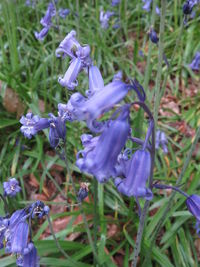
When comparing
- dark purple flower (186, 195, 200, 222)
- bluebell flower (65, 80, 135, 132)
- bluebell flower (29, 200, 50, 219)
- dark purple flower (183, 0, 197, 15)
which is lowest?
dark purple flower (186, 195, 200, 222)

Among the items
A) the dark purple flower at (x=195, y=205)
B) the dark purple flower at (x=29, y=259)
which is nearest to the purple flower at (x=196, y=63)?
the dark purple flower at (x=195, y=205)

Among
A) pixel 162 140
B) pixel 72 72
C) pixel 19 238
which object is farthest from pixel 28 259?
pixel 162 140

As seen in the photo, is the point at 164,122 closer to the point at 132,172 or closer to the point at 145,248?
the point at 145,248

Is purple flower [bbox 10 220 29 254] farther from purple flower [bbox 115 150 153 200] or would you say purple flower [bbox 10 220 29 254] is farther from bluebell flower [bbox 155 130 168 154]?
bluebell flower [bbox 155 130 168 154]

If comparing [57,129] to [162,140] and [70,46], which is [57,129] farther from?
[162,140]

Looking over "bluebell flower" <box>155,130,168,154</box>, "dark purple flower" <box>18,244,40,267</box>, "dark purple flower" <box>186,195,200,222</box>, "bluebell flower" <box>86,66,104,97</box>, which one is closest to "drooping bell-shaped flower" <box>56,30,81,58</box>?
"bluebell flower" <box>86,66,104,97</box>

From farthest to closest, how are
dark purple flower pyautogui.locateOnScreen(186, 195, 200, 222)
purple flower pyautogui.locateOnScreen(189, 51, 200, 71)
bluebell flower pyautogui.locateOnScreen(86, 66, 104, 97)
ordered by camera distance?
1. purple flower pyautogui.locateOnScreen(189, 51, 200, 71)
2. dark purple flower pyautogui.locateOnScreen(186, 195, 200, 222)
3. bluebell flower pyautogui.locateOnScreen(86, 66, 104, 97)

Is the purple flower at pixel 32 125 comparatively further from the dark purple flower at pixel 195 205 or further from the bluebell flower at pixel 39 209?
the dark purple flower at pixel 195 205
